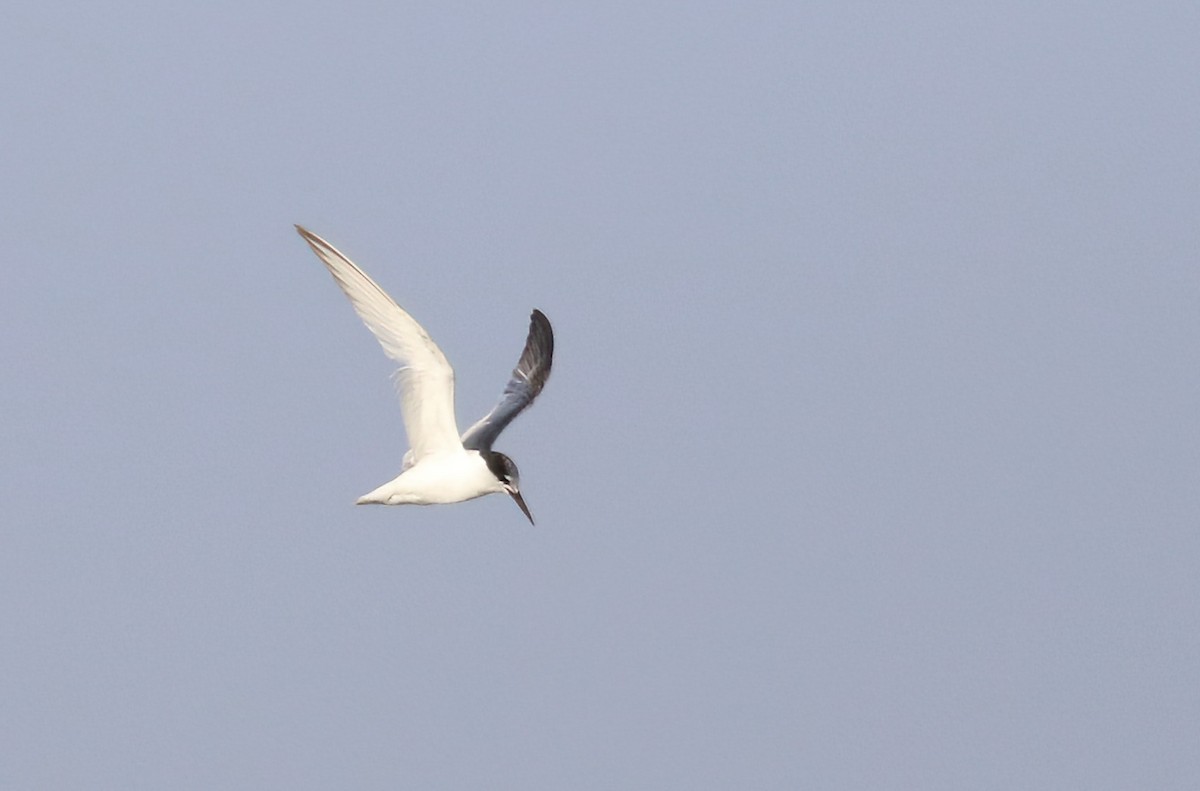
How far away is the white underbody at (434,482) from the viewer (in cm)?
2167

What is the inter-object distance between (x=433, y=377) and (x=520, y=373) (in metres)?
4.06

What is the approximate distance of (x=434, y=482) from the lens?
2170 cm

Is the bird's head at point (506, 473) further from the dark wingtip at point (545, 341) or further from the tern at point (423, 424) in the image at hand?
the dark wingtip at point (545, 341)

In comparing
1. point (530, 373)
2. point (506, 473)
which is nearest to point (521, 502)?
point (506, 473)

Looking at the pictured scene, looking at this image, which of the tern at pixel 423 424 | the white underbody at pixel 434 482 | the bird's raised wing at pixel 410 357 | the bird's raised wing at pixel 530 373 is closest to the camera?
the bird's raised wing at pixel 410 357

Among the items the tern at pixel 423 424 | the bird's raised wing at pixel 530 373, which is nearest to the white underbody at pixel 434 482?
the tern at pixel 423 424

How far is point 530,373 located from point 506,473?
280cm

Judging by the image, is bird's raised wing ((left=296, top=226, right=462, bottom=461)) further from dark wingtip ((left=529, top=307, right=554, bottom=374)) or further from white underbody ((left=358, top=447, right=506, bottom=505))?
dark wingtip ((left=529, top=307, right=554, bottom=374))

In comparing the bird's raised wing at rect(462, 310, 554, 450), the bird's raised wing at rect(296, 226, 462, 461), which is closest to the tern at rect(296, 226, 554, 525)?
the bird's raised wing at rect(296, 226, 462, 461)

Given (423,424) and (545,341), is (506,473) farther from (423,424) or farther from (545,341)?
(545,341)

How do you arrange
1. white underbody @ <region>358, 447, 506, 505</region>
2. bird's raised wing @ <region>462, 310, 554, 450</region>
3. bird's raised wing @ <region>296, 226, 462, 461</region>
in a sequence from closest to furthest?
1. bird's raised wing @ <region>296, 226, 462, 461</region>
2. white underbody @ <region>358, 447, 506, 505</region>
3. bird's raised wing @ <region>462, 310, 554, 450</region>

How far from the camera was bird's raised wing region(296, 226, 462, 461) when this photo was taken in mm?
19719

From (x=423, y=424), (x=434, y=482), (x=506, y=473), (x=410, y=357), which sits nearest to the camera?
(x=410, y=357)

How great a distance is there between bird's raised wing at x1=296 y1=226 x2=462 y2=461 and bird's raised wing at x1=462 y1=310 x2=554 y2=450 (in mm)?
2670
